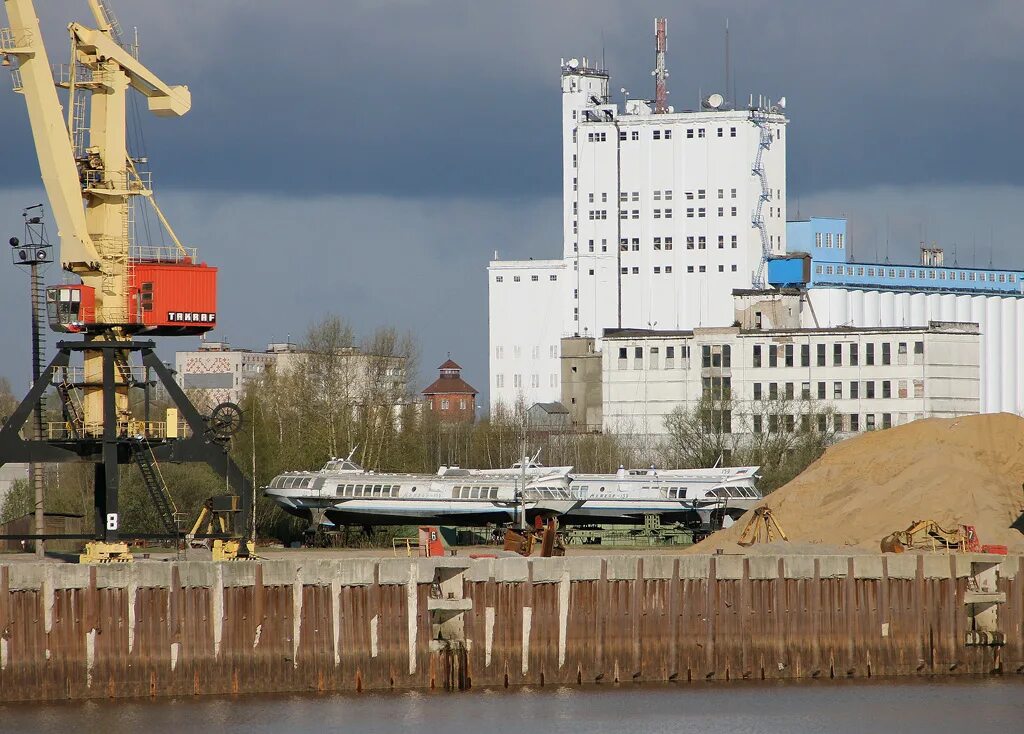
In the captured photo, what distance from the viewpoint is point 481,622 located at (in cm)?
5181

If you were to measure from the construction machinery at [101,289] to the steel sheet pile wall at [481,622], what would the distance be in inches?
415

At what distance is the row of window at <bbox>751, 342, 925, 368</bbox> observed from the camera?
5871 inches

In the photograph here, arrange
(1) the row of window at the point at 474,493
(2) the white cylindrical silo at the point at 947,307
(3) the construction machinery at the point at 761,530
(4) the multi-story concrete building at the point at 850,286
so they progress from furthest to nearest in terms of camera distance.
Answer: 1. (2) the white cylindrical silo at the point at 947,307
2. (4) the multi-story concrete building at the point at 850,286
3. (1) the row of window at the point at 474,493
4. (3) the construction machinery at the point at 761,530

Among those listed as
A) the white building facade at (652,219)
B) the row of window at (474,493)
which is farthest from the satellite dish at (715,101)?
the row of window at (474,493)

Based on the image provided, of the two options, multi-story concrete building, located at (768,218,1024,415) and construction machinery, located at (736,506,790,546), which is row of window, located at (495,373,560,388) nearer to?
multi-story concrete building, located at (768,218,1024,415)

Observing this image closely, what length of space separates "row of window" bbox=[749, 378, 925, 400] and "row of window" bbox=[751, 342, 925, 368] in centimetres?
160

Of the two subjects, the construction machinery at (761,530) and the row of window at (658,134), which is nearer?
the construction machinery at (761,530)

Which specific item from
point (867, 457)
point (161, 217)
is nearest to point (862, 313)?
point (867, 457)

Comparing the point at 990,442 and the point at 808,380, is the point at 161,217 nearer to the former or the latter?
the point at 990,442

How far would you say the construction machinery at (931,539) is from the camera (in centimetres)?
5822

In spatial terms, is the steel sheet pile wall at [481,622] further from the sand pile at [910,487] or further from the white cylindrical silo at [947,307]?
the white cylindrical silo at [947,307]

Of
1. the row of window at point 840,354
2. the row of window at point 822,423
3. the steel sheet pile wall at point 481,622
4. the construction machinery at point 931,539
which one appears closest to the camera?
the steel sheet pile wall at point 481,622

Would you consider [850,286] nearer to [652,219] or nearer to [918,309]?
[918,309]

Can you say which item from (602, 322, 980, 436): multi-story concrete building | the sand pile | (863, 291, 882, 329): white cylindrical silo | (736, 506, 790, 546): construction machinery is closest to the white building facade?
(863, 291, 882, 329): white cylindrical silo
